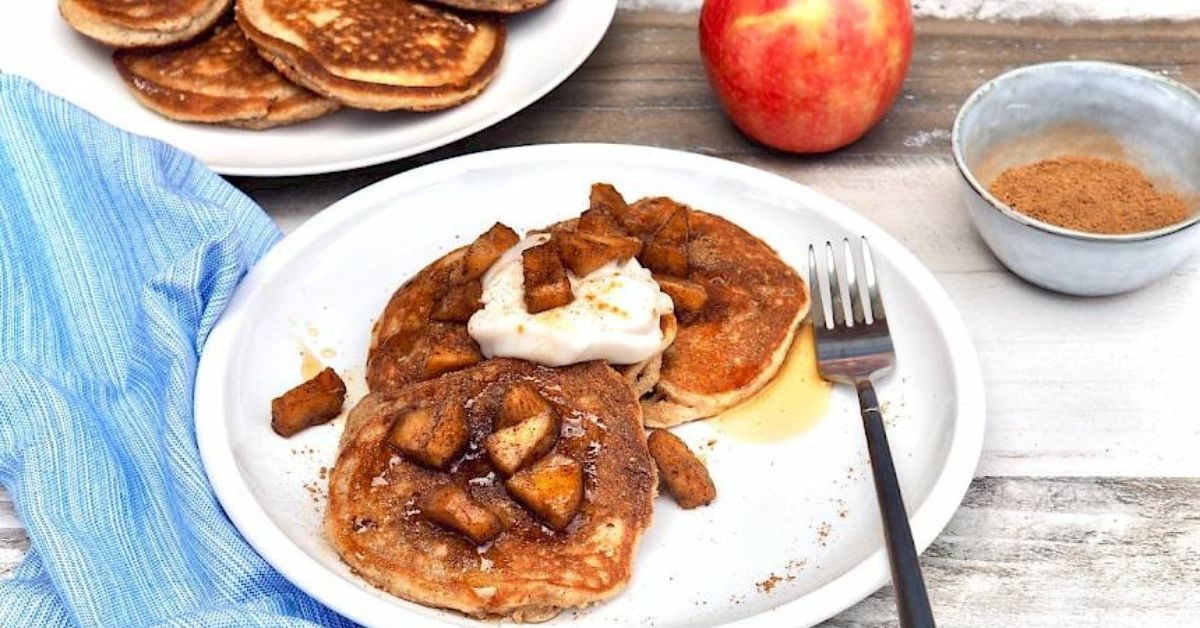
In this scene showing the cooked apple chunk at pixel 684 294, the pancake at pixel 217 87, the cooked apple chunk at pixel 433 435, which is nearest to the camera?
the cooked apple chunk at pixel 433 435

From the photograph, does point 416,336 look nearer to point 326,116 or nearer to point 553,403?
point 553,403

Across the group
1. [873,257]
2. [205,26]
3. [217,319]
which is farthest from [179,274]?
[873,257]

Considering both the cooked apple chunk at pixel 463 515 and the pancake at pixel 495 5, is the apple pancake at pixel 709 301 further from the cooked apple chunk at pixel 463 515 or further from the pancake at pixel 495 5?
the pancake at pixel 495 5

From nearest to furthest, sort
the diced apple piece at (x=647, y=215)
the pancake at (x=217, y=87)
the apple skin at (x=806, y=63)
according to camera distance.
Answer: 1. the diced apple piece at (x=647, y=215)
2. the apple skin at (x=806, y=63)
3. the pancake at (x=217, y=87)

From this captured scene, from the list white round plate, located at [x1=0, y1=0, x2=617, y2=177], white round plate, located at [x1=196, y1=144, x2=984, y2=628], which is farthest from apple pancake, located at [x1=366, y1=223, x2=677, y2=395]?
white round plate, located at [x1=0, y1=0, x2=617, y2=177]

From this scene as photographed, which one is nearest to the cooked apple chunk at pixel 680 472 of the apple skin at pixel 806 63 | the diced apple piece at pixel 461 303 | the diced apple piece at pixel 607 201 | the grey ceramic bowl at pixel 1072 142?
the diced apple piece at pixel 461 303
